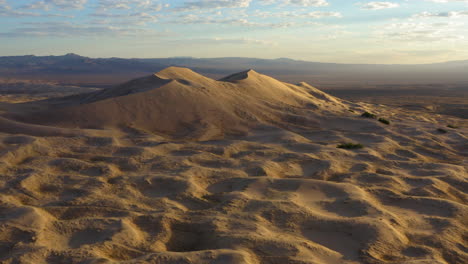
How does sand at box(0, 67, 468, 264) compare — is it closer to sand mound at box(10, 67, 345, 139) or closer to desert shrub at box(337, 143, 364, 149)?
sand mound at box(10, 67, 345, 139)

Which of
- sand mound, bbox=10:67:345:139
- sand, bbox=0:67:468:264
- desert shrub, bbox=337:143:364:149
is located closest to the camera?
sand, bbox=0:67:468:264

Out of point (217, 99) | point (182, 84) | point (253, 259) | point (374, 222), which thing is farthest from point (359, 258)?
point (182, 84)

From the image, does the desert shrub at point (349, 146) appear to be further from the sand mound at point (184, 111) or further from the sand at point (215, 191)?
the sand mound at point (184, 111)

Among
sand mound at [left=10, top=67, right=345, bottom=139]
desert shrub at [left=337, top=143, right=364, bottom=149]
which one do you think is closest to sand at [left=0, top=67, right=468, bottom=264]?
sand mound at [left=10, top=67, right=345, bottom=139]

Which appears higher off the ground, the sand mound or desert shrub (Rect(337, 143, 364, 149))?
the sand mound

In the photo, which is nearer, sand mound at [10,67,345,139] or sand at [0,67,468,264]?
sand at [0,67,468,264]

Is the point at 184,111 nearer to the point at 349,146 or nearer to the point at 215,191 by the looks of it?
the point at 349,146
